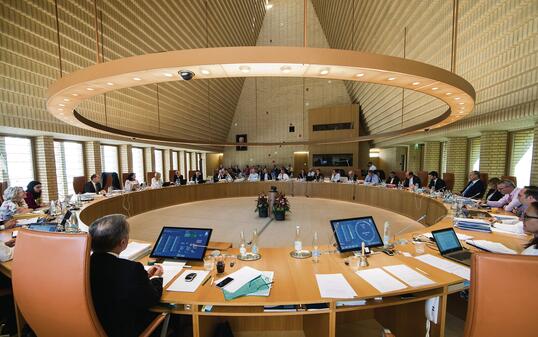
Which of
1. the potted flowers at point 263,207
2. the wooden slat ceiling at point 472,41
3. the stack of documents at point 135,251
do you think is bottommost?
the potted flowers at point 263,207

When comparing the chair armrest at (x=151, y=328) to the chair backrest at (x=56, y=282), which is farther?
the chair armrest at (x=151, y=328)

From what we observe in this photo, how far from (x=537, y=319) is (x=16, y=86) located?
323 inches

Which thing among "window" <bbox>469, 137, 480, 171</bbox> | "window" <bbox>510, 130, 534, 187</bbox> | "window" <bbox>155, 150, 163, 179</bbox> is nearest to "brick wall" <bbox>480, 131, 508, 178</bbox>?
"window" <bbox>510, 130, 534, 187</bbox>

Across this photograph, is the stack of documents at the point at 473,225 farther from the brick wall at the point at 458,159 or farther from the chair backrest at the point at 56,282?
the brick wall at the point at 458,159

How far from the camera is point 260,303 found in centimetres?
139

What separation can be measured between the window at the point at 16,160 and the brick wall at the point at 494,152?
13440 millimetres

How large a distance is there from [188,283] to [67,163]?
9303 millimetres

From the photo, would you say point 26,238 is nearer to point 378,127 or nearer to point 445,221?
point 445,221

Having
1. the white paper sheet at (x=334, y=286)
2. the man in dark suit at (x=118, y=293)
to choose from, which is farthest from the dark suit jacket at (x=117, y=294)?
the white paper sheet at (x=334, y=286)

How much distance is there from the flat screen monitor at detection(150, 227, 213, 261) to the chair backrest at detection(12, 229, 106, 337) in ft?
2.59

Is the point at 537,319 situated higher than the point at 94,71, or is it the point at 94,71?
the point at 94,71

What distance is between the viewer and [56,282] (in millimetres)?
1160

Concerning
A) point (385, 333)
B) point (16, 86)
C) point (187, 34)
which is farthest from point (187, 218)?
point (187, 34)

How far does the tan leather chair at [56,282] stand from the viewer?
113 cm
